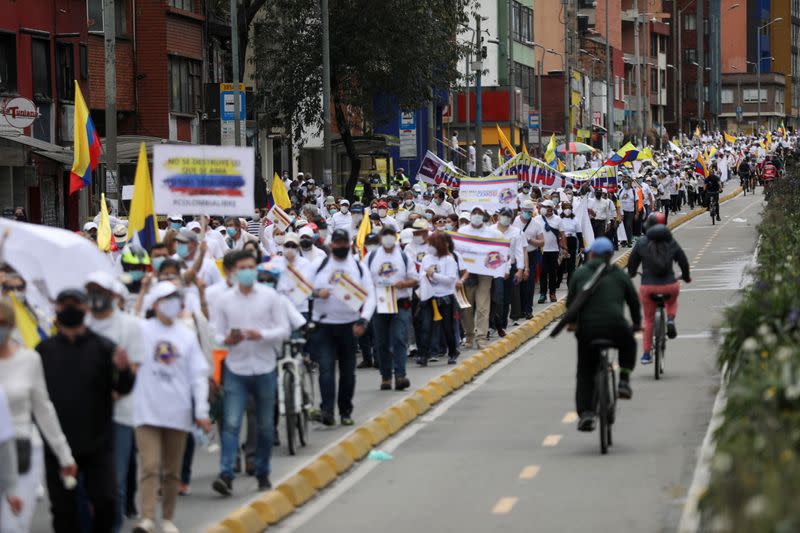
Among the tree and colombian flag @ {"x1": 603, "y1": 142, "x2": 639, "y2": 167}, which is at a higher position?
the tree

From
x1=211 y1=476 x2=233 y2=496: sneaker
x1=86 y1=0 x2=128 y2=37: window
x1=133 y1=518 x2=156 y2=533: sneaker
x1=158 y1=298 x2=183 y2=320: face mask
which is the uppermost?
x1=86 y1=0 x2=128 y2=37: window

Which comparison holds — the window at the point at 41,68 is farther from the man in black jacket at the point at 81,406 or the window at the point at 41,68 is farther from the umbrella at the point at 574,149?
the man in black jacket at the point at 81,406

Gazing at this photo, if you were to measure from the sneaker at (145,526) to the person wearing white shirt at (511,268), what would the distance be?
14.4 m

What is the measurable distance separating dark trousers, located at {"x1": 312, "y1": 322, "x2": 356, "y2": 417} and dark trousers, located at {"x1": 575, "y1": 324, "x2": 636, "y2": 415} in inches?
94.7

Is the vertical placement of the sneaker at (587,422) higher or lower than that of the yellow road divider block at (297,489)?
higher

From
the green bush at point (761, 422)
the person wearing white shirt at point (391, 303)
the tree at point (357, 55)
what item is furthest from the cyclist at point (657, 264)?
the tree at point (357, 55)

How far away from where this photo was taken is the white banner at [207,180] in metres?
16.4

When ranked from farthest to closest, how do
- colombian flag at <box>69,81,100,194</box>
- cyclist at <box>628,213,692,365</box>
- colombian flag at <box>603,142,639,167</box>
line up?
colombian flag at <box>603,142,639,167</box>, colombian flag at <box>69,81,100,194</box>, cyclist at <box>628,213,692,365</box>

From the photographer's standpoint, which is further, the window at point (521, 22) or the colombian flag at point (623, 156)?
the window at point (521, 22)

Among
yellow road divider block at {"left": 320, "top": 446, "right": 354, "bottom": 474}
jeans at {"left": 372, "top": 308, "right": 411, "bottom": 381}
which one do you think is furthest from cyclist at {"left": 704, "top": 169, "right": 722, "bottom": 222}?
yellow road divider block at {"left": 320, "top": 446, "right": 354, "bottom": 474}

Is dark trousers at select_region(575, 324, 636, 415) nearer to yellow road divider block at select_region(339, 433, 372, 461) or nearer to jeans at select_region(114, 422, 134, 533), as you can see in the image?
yellow road divider block at select_region(339, 433, 372, 461)

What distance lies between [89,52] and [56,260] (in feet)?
115

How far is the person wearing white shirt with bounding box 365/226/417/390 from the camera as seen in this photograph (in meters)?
19.5

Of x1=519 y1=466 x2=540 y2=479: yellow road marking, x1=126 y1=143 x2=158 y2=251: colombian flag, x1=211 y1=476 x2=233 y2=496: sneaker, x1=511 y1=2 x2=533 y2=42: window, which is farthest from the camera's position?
x1=511 y1=2 x2=533 y2=42: window
